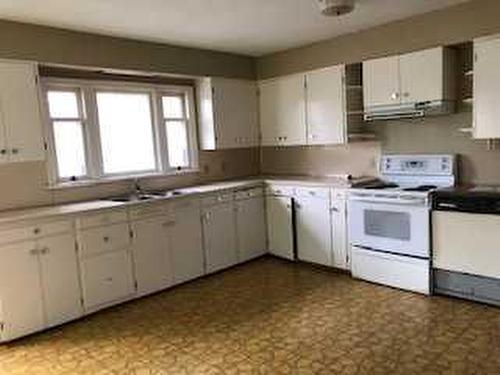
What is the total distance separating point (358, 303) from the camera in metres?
3.76

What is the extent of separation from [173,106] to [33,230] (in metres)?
2.33

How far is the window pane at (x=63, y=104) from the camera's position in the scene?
13.5ft

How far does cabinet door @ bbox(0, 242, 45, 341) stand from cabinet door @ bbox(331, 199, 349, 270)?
9.26 ft

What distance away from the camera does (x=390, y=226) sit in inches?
159

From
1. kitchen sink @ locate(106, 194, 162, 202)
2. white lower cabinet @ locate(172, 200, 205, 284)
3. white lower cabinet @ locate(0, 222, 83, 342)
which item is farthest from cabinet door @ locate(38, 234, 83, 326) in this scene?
white lower cabinet @ locate(172, 200, 205, 284)

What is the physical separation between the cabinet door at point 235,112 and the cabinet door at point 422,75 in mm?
2016

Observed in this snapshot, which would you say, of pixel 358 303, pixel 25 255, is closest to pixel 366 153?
pixel 358 303

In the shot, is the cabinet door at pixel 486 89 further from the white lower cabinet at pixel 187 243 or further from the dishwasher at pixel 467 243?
the white lower cabinet at pixel 187 243

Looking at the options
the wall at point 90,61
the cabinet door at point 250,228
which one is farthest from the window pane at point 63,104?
the cabinet door at point 250,228

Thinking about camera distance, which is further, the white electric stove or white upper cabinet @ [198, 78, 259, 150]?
white upper cabinet @ [198, 78, 259, 150]

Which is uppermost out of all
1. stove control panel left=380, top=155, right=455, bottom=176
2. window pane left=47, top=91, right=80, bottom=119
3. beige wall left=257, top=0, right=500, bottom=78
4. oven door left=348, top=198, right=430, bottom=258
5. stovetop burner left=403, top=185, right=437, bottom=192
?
beige wall left=257, top=0, right=500, bottom=78

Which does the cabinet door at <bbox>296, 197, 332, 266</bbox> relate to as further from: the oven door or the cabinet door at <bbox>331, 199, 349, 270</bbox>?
the oven door

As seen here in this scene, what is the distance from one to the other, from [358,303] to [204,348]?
144 cm

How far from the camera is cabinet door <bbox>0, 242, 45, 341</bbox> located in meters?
3.27
